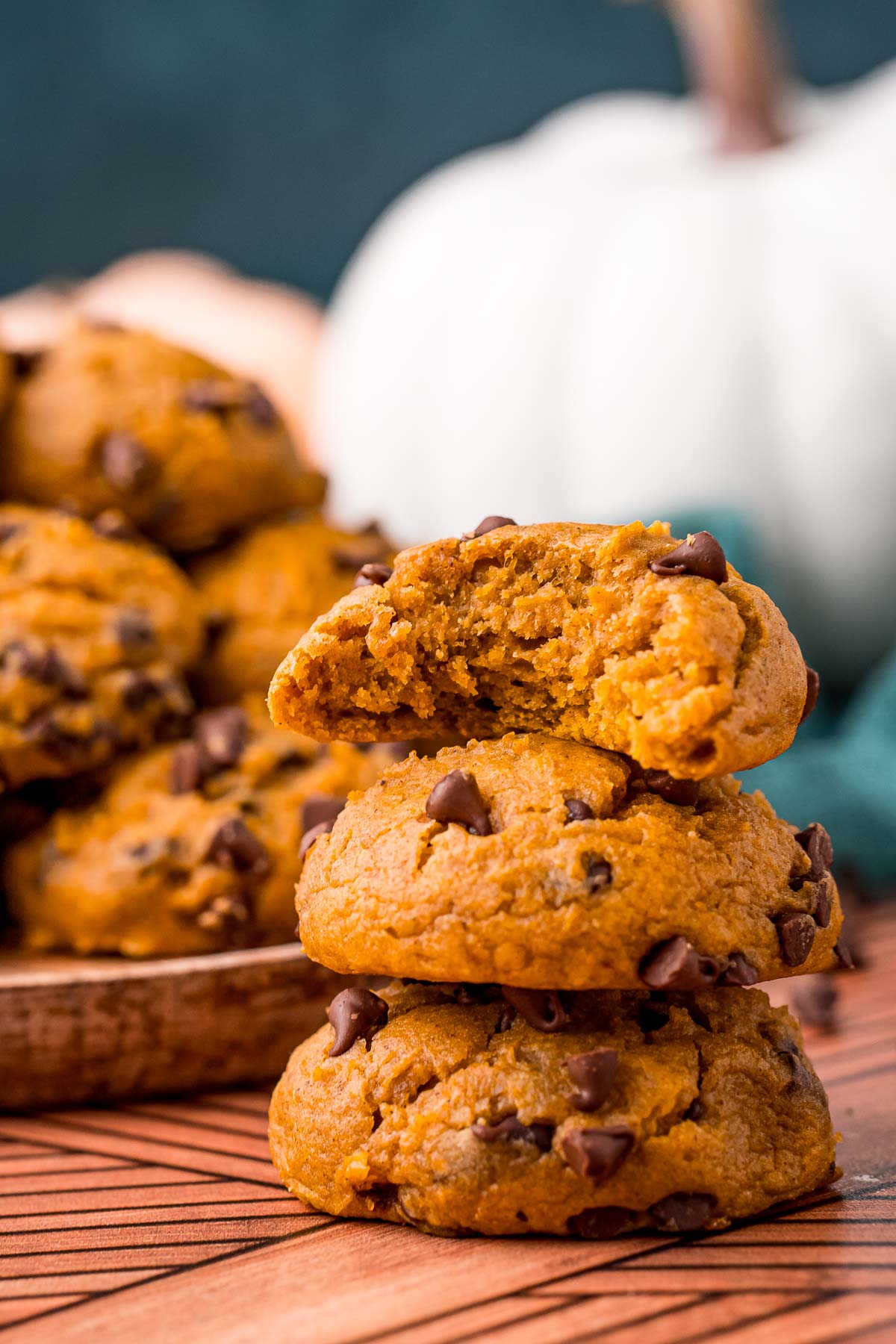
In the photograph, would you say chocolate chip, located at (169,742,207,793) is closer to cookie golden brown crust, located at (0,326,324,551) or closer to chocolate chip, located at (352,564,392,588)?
cookie golden brown crust, located at (0,326,324,551)

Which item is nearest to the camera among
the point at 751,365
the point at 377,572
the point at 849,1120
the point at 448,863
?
the point at 448,863

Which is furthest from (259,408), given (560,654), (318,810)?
(560,654)

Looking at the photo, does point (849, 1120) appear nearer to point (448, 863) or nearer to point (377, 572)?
point (448, 863)

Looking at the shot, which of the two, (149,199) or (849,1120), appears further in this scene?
(149,199)

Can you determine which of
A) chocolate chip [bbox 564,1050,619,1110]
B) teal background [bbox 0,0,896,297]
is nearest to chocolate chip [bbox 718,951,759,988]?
chocolate chip [bbox 564,1050,619,1110]

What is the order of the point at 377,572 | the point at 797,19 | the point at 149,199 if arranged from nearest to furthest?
1. the point at 377,572
2. the point at 797,19
3. the point at 149,199

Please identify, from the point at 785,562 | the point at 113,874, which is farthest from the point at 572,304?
the point at 113,874

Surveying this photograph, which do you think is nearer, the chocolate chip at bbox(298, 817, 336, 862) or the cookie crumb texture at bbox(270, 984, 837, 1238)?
the cookie crumb texture at bbox(270, 984, 837, 1238)
